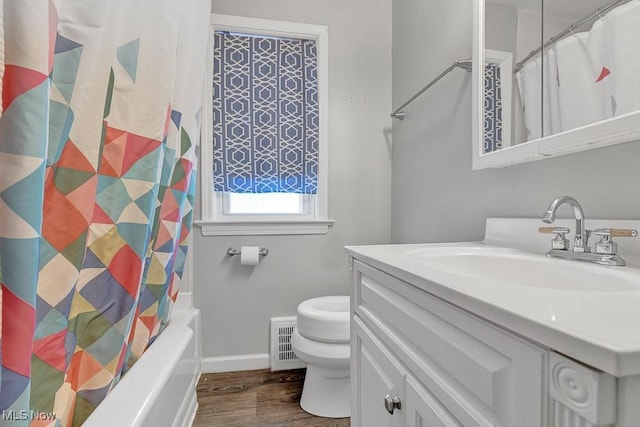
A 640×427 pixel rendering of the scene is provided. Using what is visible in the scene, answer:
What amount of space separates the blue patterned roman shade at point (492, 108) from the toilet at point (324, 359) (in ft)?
2.91

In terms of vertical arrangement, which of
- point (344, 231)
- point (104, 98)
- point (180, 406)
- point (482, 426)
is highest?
point (104, 98)

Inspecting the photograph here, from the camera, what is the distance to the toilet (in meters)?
1.31

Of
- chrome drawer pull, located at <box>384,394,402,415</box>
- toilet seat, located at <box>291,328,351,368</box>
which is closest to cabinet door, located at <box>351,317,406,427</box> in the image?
chrome drawer pull, located at <box>384,394,402,415</box>

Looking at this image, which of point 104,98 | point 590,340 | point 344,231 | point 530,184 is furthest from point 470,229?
point 104,98

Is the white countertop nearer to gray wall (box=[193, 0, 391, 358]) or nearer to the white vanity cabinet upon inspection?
the white vanity cabinet

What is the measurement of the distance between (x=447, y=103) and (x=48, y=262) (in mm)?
1424

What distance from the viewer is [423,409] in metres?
0.54

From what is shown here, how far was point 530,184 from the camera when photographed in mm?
909

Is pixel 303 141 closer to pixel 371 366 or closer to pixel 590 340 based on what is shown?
pixel 371 366

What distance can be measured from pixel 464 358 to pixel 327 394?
114cm

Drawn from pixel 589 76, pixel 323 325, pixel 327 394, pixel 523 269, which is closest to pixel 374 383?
Result: pixel 523 269

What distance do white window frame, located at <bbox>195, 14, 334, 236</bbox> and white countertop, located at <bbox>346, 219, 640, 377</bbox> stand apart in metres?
1.11

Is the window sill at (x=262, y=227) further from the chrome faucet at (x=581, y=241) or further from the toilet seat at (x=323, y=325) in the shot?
the chrome faucet at (x=581, y=241)

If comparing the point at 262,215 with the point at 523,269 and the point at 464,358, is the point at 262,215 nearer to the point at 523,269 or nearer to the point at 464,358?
the point at 523,269
